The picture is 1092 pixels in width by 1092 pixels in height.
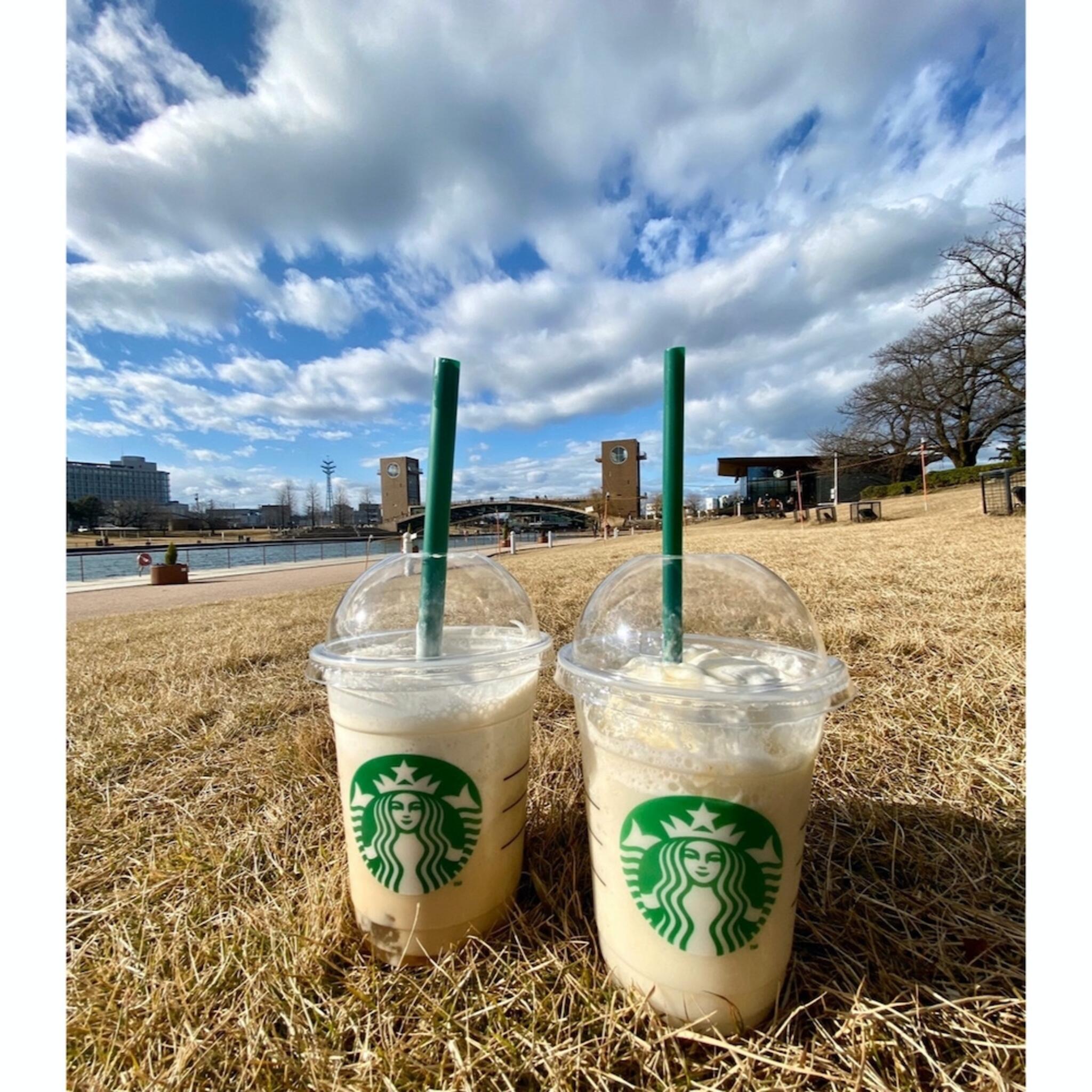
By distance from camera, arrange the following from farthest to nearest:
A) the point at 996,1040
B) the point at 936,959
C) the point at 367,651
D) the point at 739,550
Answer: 1. the point at 739,550
2. the point at 367,651
3. the point at 936,959
4. the point at 996,1040

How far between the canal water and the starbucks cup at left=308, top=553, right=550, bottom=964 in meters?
15.6

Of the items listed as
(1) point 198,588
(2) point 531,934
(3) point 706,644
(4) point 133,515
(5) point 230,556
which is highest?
(4) point 133,515

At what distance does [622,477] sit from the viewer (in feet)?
137

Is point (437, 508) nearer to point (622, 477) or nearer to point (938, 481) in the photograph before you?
point (938, 481)

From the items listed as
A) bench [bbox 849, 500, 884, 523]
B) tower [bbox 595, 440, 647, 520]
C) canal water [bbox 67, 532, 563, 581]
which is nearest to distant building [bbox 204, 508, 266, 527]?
canal water [bbox 67, 532, 563, 581]

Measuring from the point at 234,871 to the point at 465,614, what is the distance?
70 centimetres

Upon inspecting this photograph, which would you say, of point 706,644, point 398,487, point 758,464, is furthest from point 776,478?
point 706,644

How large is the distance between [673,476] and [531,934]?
32.0 inches

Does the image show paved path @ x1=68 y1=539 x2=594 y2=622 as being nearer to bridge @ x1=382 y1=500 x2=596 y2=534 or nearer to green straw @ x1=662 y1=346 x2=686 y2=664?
green straw @ x1=662 y1=346 x2=686 y2=664

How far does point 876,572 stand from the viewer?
3793 millimetres

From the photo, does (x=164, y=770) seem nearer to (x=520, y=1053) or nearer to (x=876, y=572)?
(x=520, y=1053)

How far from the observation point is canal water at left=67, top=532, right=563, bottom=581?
18.7 m

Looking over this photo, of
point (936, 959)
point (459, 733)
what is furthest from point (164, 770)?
point (936, 959)

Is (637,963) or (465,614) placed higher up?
(465,614)
